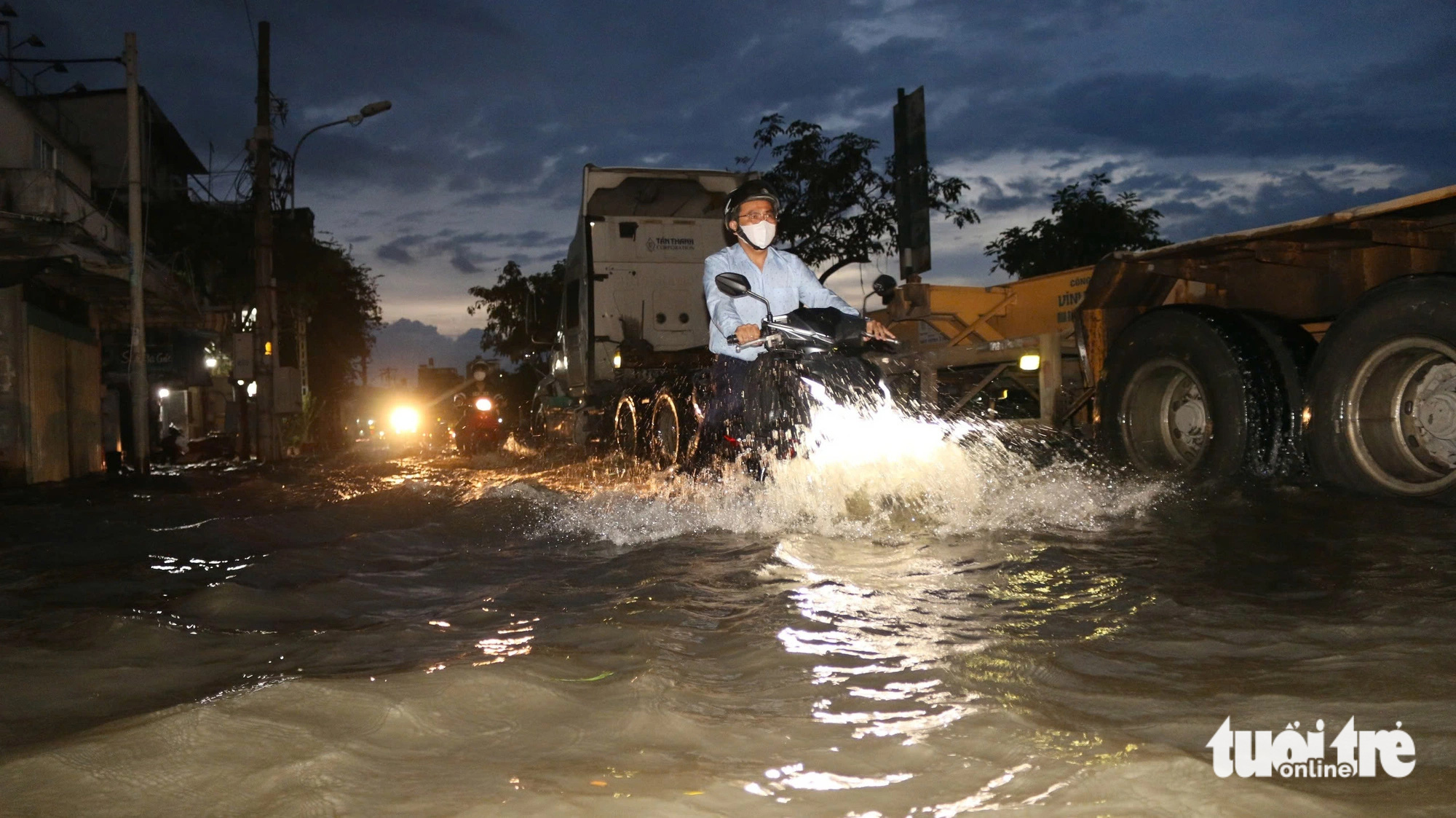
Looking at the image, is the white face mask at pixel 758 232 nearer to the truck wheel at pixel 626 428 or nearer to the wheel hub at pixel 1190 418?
the wheel hub at pixel 1190 418

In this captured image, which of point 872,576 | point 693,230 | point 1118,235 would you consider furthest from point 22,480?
point 1118,235

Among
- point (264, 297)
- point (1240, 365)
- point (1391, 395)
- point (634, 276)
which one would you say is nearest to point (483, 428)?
point (264, 297)

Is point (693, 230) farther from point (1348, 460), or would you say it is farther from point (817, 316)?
point (1348, 460)

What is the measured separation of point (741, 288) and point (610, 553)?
1.56 metres

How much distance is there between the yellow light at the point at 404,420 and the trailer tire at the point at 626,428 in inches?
1203

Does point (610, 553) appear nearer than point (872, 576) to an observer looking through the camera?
No

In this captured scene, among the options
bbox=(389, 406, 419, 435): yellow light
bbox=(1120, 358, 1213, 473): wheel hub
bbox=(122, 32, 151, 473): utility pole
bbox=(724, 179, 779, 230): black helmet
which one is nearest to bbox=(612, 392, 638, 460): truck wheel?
bbox=(724, 179, 779, 230): black helmet

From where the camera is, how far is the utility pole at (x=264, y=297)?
875 inches

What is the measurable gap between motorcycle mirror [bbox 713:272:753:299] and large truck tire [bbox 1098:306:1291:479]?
315 cm

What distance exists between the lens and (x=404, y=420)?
4319cm

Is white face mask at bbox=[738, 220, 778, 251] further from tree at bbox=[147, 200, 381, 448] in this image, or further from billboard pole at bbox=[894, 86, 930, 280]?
tree at bbox=[147, 200, 381, 448]

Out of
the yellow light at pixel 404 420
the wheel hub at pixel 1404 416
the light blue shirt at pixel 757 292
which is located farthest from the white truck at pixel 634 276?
the yellow light at pixel 404 420

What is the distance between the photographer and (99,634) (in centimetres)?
392

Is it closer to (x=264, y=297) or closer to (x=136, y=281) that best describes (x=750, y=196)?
(x=136, y=281)
